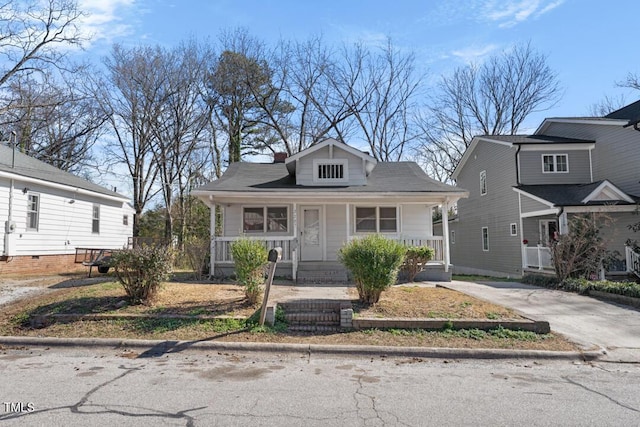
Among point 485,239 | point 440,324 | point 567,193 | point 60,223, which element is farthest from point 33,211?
point 567,193

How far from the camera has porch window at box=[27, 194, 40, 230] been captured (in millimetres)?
14988

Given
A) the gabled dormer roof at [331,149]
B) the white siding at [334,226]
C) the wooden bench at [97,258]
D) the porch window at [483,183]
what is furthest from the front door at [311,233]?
the porch window at [483,183]

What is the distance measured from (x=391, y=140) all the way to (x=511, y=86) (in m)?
11.0

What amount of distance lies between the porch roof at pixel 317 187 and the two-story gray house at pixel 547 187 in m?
5.13

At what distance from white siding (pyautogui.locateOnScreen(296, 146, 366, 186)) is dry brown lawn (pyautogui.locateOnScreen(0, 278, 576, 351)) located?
20.6 ft

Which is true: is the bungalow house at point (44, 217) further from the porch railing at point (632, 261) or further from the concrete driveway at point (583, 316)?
the porch railing at point (632, 261)

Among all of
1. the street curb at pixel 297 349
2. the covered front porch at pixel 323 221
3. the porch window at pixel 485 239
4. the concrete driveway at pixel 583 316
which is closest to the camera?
the street curb at pixel 297 349

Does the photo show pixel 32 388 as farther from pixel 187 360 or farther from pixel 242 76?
pixel 242 76

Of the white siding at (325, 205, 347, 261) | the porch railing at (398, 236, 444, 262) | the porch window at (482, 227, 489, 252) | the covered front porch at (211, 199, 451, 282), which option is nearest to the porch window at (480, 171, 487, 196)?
the porch window at (482, 227, 489, 252)

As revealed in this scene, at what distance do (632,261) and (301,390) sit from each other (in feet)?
51.4

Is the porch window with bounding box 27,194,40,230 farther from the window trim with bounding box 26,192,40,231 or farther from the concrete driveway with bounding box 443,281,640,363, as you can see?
the concrete driveway with bounding box 443,281,640,363

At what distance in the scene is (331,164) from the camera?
15.0m

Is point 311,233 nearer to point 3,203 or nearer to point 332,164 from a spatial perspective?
point 332,164

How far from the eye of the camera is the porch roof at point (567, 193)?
15.6 metres
